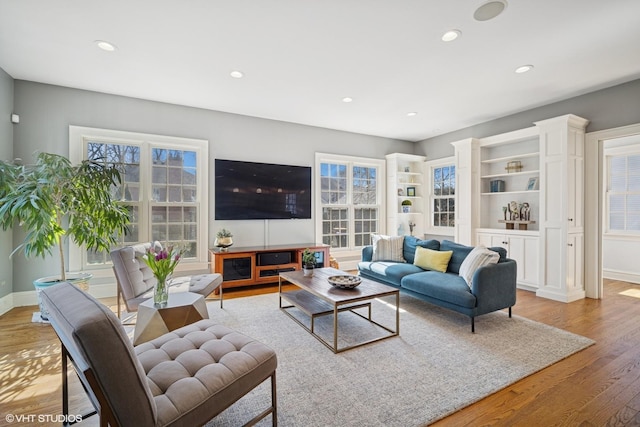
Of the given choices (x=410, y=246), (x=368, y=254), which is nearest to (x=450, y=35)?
(x=410, y=246)

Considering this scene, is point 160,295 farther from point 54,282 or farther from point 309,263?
point 54,282

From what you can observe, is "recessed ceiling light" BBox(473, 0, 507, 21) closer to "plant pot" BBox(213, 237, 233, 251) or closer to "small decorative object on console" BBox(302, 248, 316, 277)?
"small decorative object on console" BBox(302, 248, 316, 277)

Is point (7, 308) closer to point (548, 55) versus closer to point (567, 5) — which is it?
point (567, 5)

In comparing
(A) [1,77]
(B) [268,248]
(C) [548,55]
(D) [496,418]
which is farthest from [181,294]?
(C) [548,55]

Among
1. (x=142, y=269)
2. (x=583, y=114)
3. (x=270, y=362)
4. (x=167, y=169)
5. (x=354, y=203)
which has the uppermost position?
(x=583, y=114)

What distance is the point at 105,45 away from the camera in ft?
8.96

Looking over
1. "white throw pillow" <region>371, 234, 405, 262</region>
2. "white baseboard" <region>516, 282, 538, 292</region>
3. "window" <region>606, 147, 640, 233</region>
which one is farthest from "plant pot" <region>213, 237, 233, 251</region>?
"window" <region>606, 147, 640, 233</region>

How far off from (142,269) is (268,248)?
186cm

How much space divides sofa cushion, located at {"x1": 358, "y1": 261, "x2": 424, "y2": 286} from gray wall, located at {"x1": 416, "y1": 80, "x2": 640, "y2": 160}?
2.94m

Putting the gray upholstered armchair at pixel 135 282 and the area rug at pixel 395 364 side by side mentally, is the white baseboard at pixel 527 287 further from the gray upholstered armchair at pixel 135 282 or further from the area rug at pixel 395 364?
the gray upholstered armchair at pixel 135 282

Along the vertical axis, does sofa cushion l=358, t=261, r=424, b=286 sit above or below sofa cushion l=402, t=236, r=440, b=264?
below

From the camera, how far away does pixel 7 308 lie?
132 inches

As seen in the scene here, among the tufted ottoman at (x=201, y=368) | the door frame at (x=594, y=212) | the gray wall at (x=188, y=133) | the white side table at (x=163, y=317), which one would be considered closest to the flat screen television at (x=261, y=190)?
the gray wall at (x=188, y=133)

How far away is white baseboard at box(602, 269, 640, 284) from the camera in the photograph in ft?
15.7
